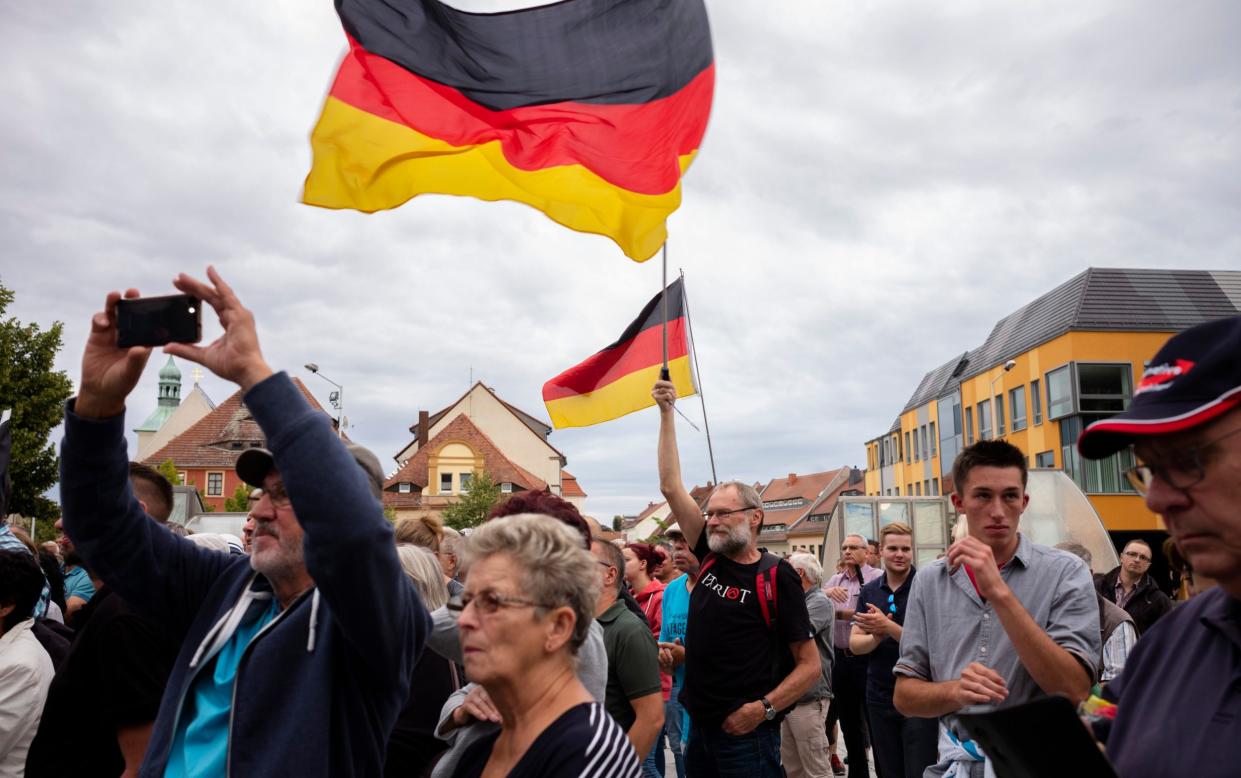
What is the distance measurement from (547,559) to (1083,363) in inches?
1673

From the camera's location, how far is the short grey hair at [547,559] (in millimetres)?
2631

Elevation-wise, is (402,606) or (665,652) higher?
(402,606)

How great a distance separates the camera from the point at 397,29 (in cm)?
557

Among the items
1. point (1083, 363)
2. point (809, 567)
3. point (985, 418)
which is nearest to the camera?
point (809, 567)

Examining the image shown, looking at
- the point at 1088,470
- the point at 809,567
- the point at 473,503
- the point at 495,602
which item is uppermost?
the point at 1088,470

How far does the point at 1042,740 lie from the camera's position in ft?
5.64

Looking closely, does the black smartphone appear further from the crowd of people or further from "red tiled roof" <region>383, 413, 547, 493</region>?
"red tiled roof" <region>383, 413, 547, 493</region>

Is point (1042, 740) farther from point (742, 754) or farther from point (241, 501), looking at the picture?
point (241, 501)

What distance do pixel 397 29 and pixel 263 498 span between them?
3.53 metres

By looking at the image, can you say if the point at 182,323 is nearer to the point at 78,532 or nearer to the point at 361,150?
the point at 78,532

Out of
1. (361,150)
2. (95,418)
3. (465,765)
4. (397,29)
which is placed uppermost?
(397,29)

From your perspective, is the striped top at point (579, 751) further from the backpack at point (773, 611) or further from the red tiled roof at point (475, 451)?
the red tiled roof at point (475, 451)

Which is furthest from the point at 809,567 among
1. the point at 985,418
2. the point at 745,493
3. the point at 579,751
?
the point at 985,418

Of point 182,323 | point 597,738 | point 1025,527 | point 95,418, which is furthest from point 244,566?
point 1025,527
